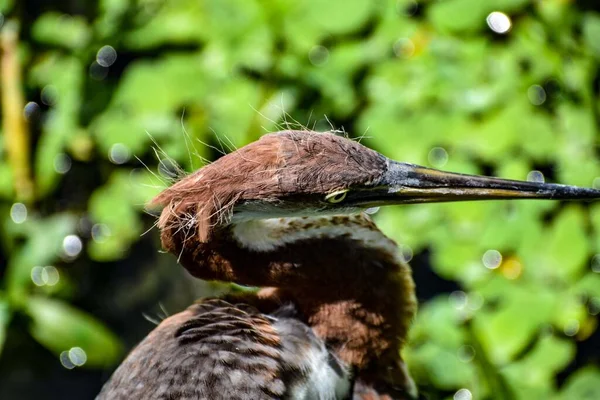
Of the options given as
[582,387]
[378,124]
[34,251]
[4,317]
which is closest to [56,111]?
[34,251]

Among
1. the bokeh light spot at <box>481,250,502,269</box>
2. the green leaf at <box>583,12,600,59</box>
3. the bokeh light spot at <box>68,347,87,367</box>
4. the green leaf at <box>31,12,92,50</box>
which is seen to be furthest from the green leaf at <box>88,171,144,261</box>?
the green leaf at <box>583,12,600,59</box>

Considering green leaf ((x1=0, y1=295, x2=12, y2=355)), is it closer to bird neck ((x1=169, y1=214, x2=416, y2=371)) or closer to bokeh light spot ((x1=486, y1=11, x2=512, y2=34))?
bird neck ((x1=169, y1=214, x2=416, y2=371))

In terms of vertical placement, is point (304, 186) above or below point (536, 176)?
above

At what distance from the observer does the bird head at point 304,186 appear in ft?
4.66

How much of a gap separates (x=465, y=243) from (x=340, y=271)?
0.91m

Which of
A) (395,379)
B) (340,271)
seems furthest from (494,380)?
(340,271)

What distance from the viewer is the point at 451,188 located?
1.51 meters

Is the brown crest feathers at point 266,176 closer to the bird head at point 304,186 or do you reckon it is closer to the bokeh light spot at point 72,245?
the bird head at point 304,186

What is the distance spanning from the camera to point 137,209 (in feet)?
8.61

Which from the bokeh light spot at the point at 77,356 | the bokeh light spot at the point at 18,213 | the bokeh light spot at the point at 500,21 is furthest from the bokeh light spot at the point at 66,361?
the bokeh light spot at the point at 500,21

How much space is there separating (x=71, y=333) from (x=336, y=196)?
1298 mm

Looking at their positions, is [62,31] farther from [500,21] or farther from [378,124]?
[500,21]

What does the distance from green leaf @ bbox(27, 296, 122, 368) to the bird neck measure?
3.20 ft

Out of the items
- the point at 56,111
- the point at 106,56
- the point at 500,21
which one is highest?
the point at 500,21
